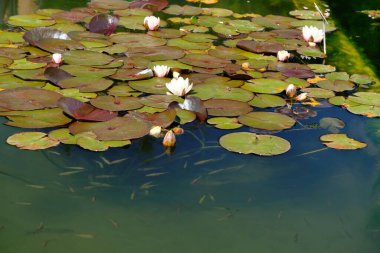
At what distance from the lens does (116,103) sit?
2.67 meters

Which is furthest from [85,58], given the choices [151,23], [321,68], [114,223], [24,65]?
[114,223]

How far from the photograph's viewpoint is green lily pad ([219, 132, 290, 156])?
236 cm

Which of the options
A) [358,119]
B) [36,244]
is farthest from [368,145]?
[36,244]

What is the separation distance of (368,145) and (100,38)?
1.72m

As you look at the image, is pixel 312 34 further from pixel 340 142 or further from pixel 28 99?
pixel 28 99

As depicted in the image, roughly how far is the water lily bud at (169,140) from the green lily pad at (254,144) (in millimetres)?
200

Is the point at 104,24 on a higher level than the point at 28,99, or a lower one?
higher

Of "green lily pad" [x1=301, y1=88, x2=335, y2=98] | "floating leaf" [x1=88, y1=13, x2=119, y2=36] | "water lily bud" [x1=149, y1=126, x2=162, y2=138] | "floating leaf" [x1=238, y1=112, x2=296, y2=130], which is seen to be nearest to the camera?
"water lily bud" [x1=149, y1=126, x2=162, y2=138]

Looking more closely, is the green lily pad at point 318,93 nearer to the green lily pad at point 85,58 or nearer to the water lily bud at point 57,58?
the green lily pad at point 85,58

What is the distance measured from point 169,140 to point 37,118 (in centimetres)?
58

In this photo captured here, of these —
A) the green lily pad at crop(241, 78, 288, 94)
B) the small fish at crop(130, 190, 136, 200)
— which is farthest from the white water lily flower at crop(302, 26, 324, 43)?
the small fish at crop(130, 190, 136, 200)

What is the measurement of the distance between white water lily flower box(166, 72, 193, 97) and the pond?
243 millimetres

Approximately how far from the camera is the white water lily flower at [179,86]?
2758 millimetres

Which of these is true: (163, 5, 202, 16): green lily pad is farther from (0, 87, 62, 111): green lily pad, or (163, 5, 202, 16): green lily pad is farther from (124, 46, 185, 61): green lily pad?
(0, 87, 62, 111): green lily pad
